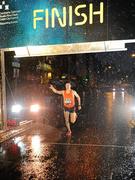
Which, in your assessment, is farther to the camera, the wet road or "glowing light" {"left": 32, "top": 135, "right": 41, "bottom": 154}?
"glowing light" {"left": 32, "top": 135, "right": 41, "bottom": 154}

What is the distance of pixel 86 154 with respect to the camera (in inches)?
331

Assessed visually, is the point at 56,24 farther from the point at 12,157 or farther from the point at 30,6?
the point at 12,157

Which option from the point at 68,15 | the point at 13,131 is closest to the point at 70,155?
the point at 13,131

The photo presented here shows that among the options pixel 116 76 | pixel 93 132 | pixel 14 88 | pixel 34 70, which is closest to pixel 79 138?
pixel 93 132

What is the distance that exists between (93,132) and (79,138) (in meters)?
1.43

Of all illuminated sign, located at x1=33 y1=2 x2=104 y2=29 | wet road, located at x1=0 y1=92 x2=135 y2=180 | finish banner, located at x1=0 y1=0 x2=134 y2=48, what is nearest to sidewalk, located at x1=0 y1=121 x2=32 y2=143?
wet road, located at x1=0 y1=92 x2=135 y2=180

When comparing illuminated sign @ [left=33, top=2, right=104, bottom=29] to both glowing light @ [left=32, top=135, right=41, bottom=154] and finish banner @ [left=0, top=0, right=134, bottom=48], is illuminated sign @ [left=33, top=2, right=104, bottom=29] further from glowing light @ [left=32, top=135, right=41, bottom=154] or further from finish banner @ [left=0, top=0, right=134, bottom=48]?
glowing light @ [left=32, top=135, right=41, bottom=154]

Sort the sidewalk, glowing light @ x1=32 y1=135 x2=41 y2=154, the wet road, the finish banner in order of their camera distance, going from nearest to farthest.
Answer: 1. the wet road
2. glowing light @ x1=32 y1=135 x2=41 y2=154
3. the finish banner
4. the sidewalk

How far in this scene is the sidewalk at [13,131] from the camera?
10.5 metres

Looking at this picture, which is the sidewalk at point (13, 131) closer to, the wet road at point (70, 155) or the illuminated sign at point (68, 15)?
the wet road at point (70, 155)

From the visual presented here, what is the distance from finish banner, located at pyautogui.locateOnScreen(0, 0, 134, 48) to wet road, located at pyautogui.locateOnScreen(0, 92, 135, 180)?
3.59 metres

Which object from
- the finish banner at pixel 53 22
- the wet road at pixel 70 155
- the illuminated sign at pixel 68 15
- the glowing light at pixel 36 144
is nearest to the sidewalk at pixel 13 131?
the wet road at pixel 70 155

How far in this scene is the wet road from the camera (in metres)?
6.73

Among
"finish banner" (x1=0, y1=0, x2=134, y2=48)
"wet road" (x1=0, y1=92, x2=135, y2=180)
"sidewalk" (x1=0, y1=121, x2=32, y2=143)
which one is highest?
"finish banner" (x1=0, y1=0, x2=134, y2=48)
